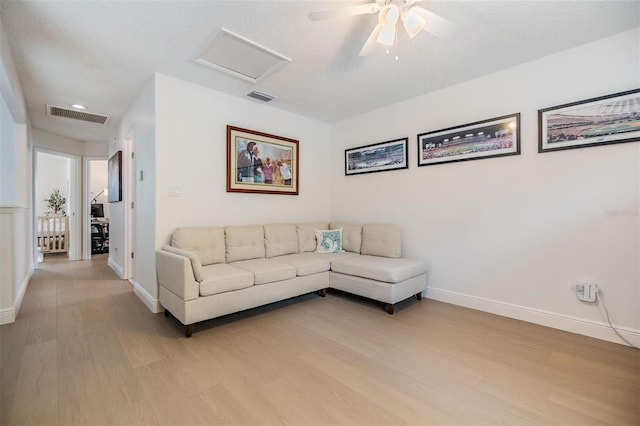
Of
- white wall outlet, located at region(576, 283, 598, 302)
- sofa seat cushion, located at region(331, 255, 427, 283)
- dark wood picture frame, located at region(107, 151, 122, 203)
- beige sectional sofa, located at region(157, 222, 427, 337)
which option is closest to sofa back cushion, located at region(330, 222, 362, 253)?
beige sectional sofa, located at region(157, 222, 427, 337)

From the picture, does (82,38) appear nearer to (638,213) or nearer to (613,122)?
(613,122)

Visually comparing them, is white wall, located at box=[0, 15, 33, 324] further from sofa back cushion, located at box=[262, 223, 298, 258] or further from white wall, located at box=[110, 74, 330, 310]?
sofa back cushion, located at box=[262, 223, 298, 258]

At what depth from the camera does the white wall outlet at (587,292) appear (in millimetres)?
2346

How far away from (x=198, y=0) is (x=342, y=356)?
8.61 feet

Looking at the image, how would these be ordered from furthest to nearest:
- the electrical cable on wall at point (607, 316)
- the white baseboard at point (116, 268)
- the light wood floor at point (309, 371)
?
1. the white baseboard at point (116, 268)
2. the electrical cable on wall at point (607, 316)
3. the light wood floor at point (309, 371)

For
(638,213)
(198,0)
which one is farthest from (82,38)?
(638,213)

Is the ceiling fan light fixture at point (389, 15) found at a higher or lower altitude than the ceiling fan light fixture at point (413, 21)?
higher

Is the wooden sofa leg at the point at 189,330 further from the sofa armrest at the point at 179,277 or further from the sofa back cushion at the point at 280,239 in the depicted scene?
the sofa back cushion at the point at 280,239

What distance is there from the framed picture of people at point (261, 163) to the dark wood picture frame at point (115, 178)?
1942 mm

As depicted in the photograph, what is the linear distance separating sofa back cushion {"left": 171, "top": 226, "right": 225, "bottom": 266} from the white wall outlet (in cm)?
334

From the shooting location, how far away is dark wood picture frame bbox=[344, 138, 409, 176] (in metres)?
3.66

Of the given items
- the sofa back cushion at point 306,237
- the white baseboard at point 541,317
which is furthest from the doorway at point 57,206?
the white baseboard at point 541,317

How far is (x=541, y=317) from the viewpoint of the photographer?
260 cm

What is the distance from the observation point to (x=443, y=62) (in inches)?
106
